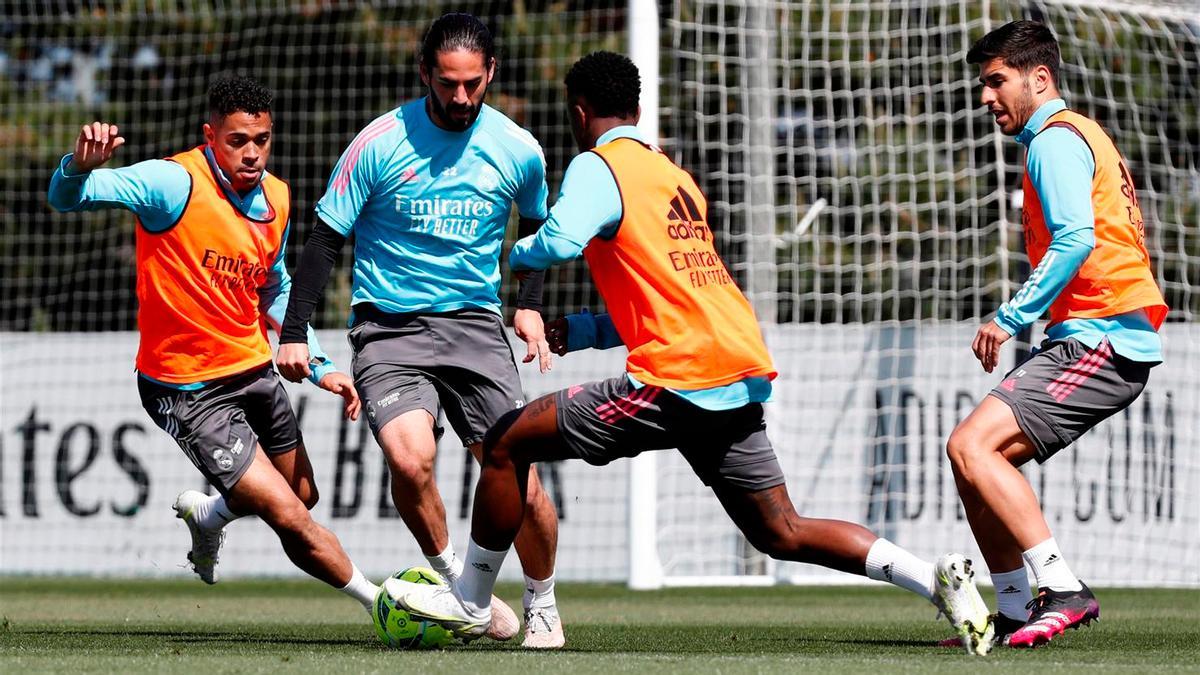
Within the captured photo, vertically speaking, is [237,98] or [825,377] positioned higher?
[237,98]

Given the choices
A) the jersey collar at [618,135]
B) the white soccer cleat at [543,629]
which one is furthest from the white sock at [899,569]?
the jersey collar at [618,135]

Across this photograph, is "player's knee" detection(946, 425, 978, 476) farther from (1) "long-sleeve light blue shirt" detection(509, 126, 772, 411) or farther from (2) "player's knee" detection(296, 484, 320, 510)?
(2) "player's knee" detection(296, 484, 320, 510)

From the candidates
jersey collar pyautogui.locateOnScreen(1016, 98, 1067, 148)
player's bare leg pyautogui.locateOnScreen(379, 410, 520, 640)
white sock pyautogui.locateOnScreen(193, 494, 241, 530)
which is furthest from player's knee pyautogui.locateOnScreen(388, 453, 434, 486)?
jersey collar pyautogui.locateOnScreen(1016, 98, 1067, 148)

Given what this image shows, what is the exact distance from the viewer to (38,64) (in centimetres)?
1939

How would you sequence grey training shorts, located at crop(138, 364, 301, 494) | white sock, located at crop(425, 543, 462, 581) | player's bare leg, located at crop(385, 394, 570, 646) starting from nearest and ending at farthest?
1. player's bare leg, located at crop(385, 394, 570, 646)
2. white sock, located at crop(425, 543, 462, 581)
3. grey training shorts, located at crop(138, 364, 301, 494)

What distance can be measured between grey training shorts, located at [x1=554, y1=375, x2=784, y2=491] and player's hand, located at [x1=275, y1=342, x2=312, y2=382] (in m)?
1.00

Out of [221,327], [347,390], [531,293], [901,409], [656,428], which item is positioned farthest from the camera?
[901,409]

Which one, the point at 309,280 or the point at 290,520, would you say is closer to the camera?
the point at 309,280

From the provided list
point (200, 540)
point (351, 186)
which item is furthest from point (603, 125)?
point (200, 540)

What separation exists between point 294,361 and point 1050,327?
9.10ft

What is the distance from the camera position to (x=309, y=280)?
6375 millimetres

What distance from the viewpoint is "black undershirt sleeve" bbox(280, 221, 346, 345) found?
20.8 feet

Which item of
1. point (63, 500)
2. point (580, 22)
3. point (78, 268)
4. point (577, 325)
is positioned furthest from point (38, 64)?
point (577, 325)

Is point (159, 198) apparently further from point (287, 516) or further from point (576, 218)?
point (576, 218)
